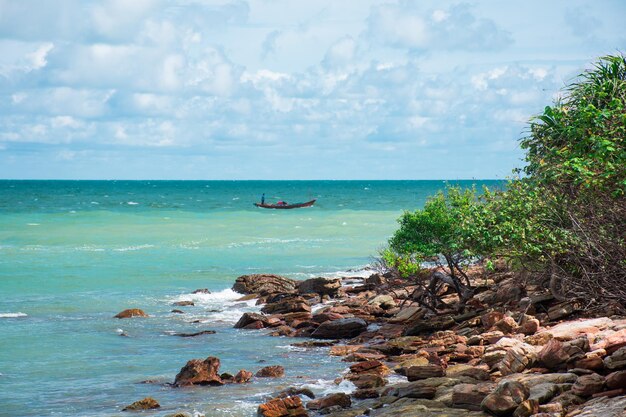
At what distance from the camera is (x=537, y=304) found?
2533cm

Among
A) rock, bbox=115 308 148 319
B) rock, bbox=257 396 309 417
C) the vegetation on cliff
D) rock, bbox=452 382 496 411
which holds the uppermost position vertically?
the vegetation on cliff

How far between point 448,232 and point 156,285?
Result: 2013 cm

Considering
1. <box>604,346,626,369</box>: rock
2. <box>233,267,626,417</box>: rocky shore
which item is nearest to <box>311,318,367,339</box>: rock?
<box>233,267,626,417</box>: rocky shore

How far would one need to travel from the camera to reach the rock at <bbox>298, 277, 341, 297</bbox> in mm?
38094

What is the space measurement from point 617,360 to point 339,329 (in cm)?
1333

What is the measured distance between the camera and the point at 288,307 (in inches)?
1321

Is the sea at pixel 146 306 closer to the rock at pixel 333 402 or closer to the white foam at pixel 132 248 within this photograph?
the white foam at pixel 132 248

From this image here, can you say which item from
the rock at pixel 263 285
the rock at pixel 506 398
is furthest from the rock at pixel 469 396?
the rock at pixel 263 285

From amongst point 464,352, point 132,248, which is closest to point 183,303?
point 464,352

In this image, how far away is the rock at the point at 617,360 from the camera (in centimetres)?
1645

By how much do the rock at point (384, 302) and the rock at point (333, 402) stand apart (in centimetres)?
1338

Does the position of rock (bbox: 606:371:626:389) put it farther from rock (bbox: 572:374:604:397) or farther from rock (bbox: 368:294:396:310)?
rock (bbox: 368:294:396:310)

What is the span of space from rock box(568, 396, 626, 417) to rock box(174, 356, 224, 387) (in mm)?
10515

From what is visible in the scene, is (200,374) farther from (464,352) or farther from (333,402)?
(464,352)
